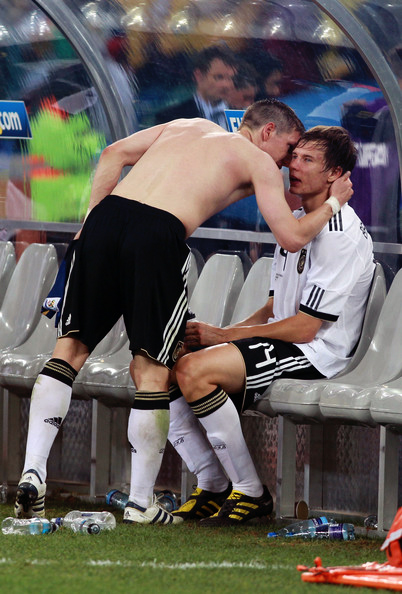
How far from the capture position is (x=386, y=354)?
4996 mm

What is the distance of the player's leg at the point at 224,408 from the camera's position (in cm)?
465

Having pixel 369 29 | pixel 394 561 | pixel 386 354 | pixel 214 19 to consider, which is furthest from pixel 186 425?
pixel 214 19

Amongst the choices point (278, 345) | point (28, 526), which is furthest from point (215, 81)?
point (28, 526)

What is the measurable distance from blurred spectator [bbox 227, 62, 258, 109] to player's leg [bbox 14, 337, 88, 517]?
2116 millimetres

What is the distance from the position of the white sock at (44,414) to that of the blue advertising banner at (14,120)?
2.96 meters

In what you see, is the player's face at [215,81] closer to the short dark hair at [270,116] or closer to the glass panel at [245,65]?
the glass panel at [245,65]

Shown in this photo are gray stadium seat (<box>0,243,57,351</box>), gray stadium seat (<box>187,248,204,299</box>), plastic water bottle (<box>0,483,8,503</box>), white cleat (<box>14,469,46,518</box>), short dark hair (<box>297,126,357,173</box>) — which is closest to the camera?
white cleat (<box>14,469,46,518</box>)

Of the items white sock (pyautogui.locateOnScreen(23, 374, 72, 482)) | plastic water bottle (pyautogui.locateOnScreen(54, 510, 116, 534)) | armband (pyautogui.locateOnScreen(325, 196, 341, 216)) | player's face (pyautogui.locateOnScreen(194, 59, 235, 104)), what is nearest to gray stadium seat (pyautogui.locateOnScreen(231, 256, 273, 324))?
armband (pyautogui.locateOnScreen(325, 196, 341, 216))

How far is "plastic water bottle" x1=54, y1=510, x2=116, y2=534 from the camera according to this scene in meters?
4.30

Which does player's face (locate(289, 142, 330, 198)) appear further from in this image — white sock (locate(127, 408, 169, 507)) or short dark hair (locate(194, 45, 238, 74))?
short dark hair (locate(194, 45, 238, 74))

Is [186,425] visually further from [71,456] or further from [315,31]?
[315,31]

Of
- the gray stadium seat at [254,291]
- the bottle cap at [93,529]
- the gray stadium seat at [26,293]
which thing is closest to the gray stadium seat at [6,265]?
the gray stadium seat at [26,293]

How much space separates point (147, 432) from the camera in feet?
14.7

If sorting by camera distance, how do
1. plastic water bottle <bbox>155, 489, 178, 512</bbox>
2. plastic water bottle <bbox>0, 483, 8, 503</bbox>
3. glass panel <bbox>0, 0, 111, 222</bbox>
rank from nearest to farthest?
plastic water bottle <bbox>155, 489, 178, 512</bbox> → plastic water bottle <bbox>0, 483, 8, 503</bbox> → glass panel <bbox>0, 0, 111, 222</bbox>
